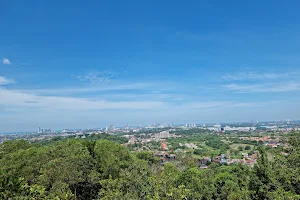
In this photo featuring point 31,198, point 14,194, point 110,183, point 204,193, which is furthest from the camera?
point 204,193

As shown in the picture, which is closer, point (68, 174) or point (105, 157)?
point (68, 174)

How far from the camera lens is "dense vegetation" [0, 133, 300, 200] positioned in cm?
800

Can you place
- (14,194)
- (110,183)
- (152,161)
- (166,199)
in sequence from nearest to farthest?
1. (14,194)
2. (166,199)
3. (110,183)
4. (152,161)

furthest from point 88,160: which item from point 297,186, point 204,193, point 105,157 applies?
point 297,186

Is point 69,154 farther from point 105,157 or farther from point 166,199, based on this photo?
point 166,199

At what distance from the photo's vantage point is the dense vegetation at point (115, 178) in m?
8.00

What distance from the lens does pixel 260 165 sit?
37.3 feet

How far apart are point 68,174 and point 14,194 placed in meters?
7.67

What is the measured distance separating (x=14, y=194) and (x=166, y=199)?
4395 millimetres

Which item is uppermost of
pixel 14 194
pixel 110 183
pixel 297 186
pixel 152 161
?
pixel 14 194

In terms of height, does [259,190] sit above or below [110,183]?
below

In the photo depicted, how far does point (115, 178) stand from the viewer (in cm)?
1562

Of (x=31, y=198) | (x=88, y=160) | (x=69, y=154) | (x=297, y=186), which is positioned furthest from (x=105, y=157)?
(x=297, y=186)

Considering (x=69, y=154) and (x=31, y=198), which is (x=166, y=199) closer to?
(x=31, y=198)
